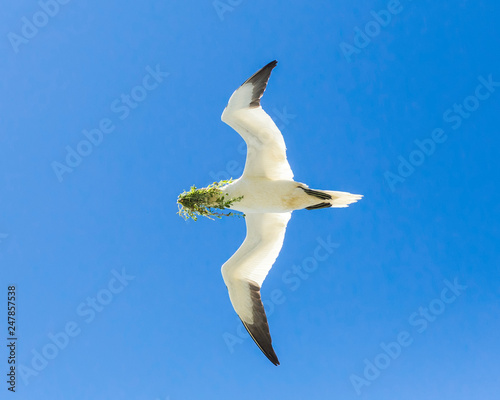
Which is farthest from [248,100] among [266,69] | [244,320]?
[244,320]

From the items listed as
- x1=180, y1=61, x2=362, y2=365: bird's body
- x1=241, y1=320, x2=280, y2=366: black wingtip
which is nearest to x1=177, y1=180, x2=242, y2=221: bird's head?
x1=180, y1=61, x2=362, y2=365: bird's body

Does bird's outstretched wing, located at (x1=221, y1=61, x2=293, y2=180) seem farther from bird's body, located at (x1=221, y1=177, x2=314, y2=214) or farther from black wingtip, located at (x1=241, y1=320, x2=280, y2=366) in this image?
black wingtip, located at (x1=241, y1=320, x2=280, y2=366)

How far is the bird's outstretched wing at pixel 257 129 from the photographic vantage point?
11102mm

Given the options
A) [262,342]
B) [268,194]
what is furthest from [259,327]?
[268,194]

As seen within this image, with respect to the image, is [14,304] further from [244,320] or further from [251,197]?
[251,197]

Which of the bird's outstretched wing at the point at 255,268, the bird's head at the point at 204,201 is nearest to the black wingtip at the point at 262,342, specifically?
the bird's outstretched wing at the point at 255,268

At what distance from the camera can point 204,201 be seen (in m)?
11.5

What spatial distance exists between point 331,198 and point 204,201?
2.70m

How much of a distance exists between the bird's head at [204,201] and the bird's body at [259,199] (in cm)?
14

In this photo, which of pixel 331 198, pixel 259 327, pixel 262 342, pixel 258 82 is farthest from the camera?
pixel 259 327

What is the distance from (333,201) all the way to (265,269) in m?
2.41

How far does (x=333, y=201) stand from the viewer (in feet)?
38.7

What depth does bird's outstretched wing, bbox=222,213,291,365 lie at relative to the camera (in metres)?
12.4

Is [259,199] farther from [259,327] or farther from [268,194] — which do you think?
[259,327]
